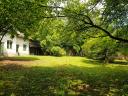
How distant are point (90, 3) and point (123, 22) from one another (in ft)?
7.20

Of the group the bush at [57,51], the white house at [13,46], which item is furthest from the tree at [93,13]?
the bush at [57,51]

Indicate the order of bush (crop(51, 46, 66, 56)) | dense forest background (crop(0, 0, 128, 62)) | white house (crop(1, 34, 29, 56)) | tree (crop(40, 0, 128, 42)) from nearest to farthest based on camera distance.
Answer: dense forest background (crop(0, 0, 128, 62)), tree (crop(40, 0, 128, 42)), white house (crop(1, 34, 29, 56)), bush (crop(51, 46, 66, 56))

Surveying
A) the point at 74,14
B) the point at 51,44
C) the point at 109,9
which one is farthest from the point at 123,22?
the point at 51,44

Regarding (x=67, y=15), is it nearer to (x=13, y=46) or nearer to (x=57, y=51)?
(x=13, y=46)

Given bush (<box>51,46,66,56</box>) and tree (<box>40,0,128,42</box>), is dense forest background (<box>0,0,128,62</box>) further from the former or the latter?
bush (<box>51,46,66,56</box>)

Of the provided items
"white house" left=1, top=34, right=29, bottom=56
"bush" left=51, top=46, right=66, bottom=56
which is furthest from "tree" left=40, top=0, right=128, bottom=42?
"bush" left=51, top=46, right=66, bottom=56

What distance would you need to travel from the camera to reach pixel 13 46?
180 ft

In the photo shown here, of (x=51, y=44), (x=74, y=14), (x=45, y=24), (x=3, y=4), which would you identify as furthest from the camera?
(x=51, y=44)

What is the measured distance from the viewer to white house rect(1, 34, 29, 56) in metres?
51.1

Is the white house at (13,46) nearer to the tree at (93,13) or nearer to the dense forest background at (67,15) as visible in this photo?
the dense forest background at (67,15)

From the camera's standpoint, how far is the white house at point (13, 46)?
51081 millimetres

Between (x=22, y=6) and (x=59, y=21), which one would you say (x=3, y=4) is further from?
(x=59, y=21)

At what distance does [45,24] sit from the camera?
15.9 m

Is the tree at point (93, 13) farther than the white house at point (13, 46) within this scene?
No
